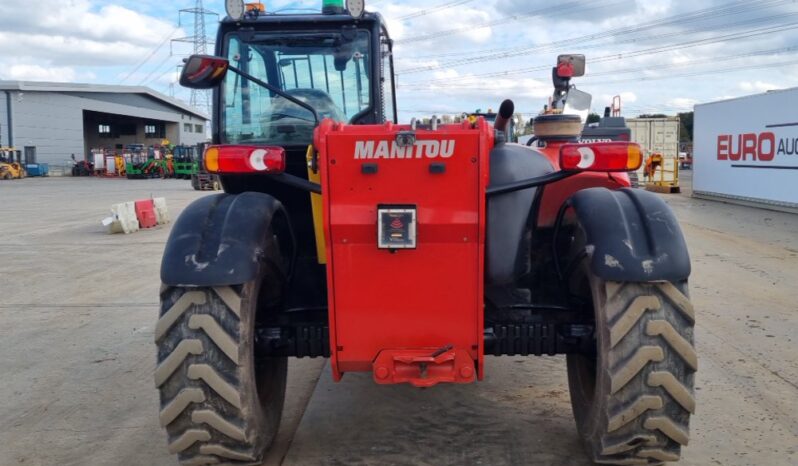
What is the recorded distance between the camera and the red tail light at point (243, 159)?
11.3ft

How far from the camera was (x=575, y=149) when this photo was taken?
340 cm

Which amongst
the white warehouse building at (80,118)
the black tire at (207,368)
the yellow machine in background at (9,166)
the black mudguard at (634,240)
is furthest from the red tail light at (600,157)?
the white warehouse building at (80,118)

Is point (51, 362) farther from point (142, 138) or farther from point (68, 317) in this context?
point (142, 138)

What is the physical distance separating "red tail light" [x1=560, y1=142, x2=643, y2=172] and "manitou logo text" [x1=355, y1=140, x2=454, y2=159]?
1.92 ft

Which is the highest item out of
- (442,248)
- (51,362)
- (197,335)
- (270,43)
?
(270,43)

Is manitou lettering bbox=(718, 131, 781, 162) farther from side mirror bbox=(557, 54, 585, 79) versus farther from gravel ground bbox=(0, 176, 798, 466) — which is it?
side mirror bbox=(557, 54, 585, 79)

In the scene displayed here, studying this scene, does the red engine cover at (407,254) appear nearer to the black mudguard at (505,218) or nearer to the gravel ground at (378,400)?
the black mudguard at (505,218)

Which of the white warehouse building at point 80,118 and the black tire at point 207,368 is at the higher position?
the white warehouse building at point 80,118

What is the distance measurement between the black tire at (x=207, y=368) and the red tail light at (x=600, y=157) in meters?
1.61

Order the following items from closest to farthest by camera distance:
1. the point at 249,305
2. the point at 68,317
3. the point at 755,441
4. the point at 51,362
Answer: the point at 249,305, the point at 755,441, the point at 51,362, the point at 68,317

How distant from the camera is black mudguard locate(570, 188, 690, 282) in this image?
330cm

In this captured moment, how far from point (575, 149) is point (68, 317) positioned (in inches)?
252

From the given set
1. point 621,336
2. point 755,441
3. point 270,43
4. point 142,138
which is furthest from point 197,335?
point 142,138

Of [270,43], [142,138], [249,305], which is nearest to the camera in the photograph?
[249,305]
